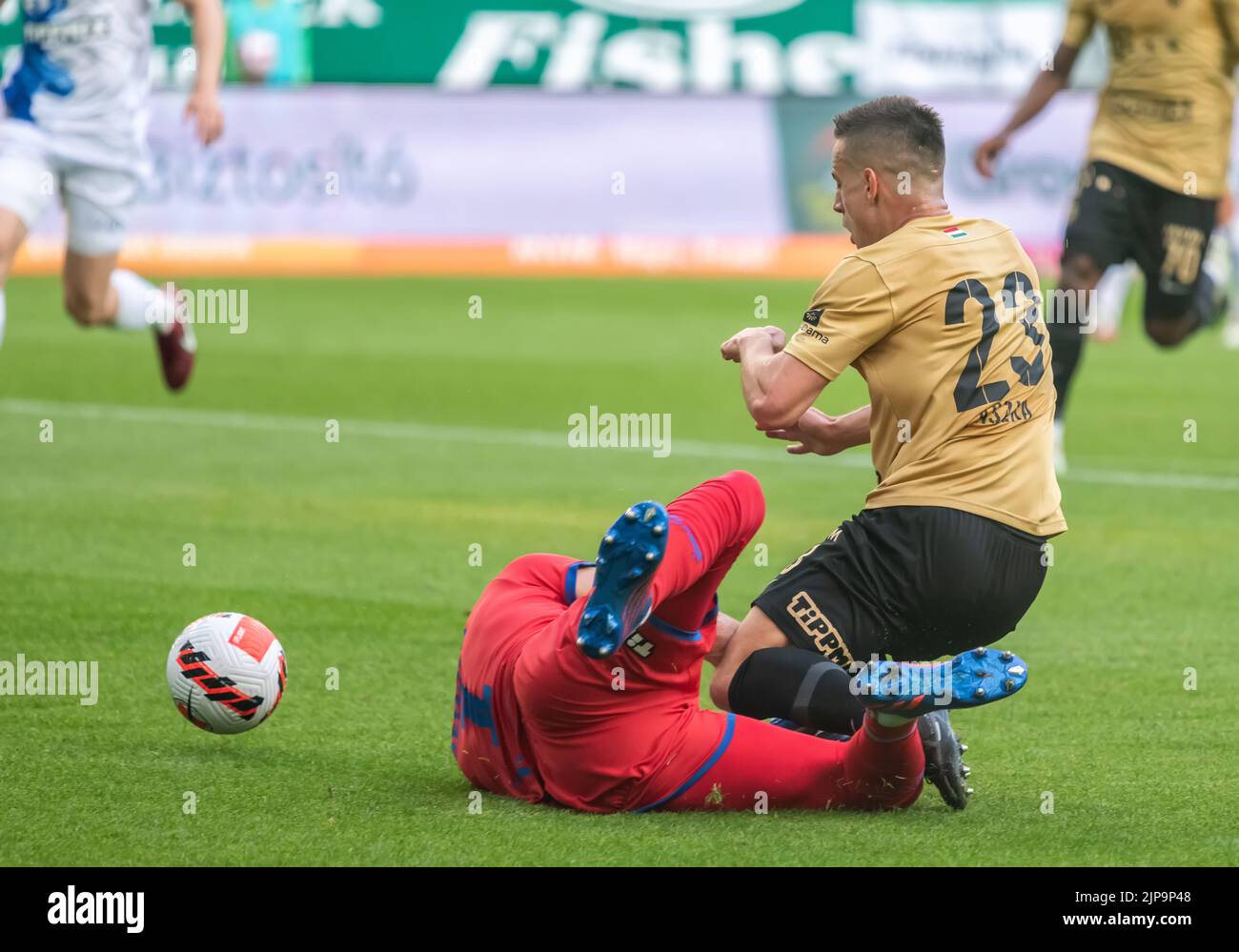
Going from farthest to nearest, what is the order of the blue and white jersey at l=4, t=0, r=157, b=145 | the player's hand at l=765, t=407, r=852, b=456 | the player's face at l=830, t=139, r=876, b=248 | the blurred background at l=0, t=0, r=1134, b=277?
1. the blurred background at l=0, t=0, r=1134, b=277
2. the blue and white jersey at l=4, t=0, r=157, b=145
3. the player's hand at l=765, t=407, r=852, b=456
4. the player's face at l=830, t=139, r=876, b=248

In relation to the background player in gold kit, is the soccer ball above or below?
below

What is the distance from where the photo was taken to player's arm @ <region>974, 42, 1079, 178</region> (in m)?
9.48

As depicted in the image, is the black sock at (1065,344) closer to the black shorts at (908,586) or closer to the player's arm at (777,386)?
the black shorts at (908,586)

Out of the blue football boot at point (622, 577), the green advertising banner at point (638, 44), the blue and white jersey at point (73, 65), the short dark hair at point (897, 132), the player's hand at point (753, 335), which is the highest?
the green advertising banner at point (638, 44)

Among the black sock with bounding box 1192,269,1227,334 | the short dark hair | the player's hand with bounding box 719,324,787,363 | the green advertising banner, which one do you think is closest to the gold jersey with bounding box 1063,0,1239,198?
the black sock with bounding box 1192,269,1227,334

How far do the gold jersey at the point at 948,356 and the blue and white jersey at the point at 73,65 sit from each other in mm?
5141

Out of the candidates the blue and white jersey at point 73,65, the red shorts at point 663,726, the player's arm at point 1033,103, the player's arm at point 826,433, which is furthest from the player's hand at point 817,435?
the blue and white jersey at point 73,65

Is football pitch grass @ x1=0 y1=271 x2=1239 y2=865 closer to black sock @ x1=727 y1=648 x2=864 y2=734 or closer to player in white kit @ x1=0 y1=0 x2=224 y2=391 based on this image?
black sock @ x1=727 y1=648 x2=864 y2=734

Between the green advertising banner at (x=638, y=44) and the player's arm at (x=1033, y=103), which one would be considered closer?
the player's arm at (x=1033, y=103)

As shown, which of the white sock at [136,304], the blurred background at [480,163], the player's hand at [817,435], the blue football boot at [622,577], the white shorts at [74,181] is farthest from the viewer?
the blurred background at [480,163]

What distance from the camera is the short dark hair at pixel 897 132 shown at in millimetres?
4672

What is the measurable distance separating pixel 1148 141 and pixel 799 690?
18.7 feet

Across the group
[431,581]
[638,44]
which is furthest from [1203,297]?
[638,44]

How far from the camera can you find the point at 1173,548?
8445mm
